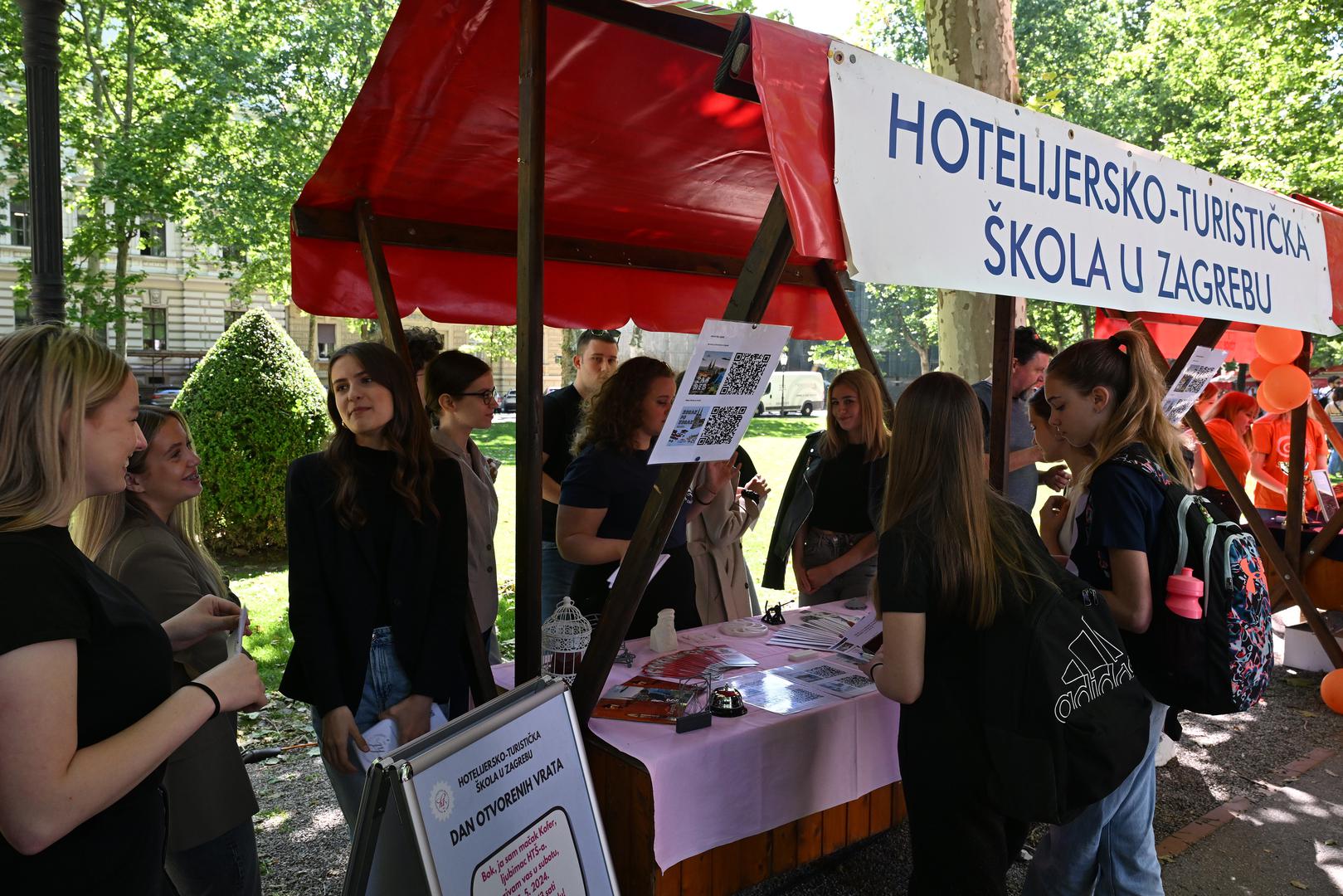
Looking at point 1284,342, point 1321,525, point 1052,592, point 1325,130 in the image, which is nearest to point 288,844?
point 1052,592

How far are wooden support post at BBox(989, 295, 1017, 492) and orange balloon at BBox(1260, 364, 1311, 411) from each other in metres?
3.14

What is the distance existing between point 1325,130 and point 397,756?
17.1 metres

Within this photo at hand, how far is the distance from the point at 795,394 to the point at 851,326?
1330 inches

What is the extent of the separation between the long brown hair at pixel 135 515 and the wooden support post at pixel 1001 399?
2.74 meters

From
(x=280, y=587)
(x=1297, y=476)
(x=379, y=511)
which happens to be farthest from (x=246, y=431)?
(x=1297, y=476)

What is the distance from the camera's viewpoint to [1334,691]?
525 cm

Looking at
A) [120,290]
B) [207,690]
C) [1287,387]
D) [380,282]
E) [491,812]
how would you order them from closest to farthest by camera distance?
[207,690]
[491,812]
[380,282]
[1287,387]
[120,290]

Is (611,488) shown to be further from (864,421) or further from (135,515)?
(135,515)

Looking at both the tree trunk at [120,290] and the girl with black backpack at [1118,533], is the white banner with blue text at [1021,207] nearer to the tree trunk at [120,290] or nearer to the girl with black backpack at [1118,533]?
the girl with black backpack at [1118,533]

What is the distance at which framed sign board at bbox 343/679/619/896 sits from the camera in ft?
5.79

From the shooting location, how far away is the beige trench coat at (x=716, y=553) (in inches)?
155

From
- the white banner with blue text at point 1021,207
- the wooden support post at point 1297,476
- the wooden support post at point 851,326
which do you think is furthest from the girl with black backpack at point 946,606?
the wooden support post at point 1297,476

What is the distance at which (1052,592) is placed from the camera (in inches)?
84.7

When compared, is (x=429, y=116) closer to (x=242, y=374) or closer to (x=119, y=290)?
(x=242, y=374)
